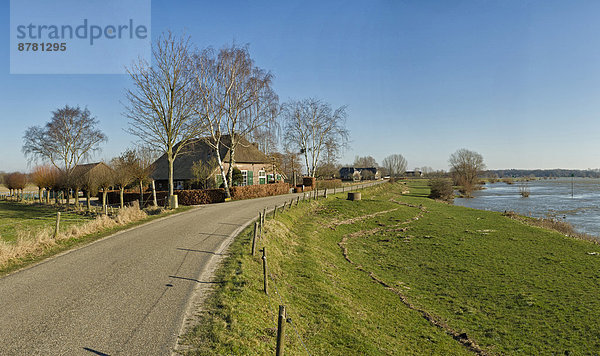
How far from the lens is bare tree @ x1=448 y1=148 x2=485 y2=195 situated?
193 ft

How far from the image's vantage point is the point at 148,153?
45.5 meters

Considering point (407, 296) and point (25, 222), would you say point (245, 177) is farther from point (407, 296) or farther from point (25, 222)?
point (407, 296)

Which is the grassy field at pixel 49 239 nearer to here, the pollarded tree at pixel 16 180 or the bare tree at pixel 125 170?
the bare tree at pixel 125 170

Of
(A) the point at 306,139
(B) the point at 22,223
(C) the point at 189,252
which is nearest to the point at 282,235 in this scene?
(C) the point at 189,252

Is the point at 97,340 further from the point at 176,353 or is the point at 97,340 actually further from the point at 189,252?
the point at 189,252

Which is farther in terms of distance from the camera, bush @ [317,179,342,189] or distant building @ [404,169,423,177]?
distant building @ [404,169,423,177]

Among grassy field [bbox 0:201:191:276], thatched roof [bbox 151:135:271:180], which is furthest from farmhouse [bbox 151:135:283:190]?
grassy field [bbox 0:201:191:276]

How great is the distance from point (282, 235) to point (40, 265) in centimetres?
908

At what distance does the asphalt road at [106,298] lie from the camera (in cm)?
502

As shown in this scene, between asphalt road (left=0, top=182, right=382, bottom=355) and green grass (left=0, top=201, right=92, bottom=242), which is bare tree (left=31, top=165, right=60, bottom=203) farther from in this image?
asphalt road (left=0, top=182, right=382, bottom=355)

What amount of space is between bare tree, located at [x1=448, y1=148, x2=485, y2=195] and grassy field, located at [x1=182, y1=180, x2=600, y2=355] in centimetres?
4190


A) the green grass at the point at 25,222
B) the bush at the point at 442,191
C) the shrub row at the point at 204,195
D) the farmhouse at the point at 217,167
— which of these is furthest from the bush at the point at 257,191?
the bush at the point at 442,191

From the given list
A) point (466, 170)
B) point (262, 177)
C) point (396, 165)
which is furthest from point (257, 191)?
point (396, 165)

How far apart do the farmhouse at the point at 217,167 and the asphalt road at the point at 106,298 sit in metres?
21.1
